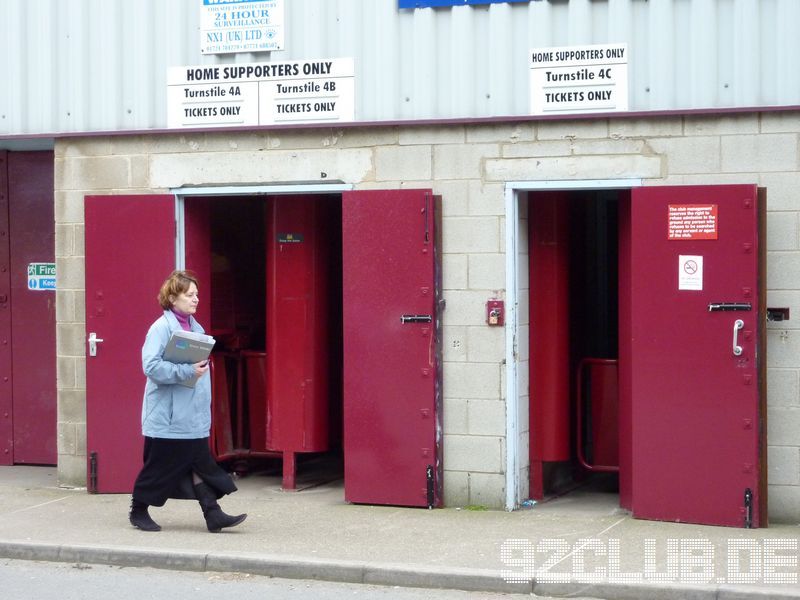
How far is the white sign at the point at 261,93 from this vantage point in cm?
1027

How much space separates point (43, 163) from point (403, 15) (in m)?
3.85

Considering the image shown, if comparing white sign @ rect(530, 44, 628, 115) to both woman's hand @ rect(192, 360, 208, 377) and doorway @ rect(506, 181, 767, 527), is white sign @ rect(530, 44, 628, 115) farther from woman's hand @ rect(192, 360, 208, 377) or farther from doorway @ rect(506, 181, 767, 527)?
woman's hand @ rect(192, 360, 208, 377)

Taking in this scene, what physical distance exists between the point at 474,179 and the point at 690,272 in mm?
1758

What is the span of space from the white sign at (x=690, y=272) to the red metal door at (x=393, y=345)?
5.86ft

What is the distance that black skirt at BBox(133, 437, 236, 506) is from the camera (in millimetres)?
8992

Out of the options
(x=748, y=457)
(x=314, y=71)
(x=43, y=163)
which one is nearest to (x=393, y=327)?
(x=314, y=71)

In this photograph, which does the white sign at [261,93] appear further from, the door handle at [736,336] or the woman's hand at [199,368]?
the door handle at [736,336]

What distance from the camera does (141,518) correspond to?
923 cm

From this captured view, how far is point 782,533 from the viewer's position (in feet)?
29.3

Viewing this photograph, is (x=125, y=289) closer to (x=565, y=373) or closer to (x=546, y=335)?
(x=546, y=335)

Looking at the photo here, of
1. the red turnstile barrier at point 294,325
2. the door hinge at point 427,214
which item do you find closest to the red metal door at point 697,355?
the door hinge at point 427,214

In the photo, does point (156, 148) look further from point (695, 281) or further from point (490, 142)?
point (695, 281)

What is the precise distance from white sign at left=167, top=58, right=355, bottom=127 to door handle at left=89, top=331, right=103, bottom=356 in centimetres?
176

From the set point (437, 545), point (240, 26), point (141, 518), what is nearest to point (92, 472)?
point (141, 518)
